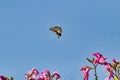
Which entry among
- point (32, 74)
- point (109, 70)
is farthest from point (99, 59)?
point (32, 74)

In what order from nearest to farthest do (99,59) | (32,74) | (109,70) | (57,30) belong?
(99,59) < (109,70) < (32,74) < (57,30)

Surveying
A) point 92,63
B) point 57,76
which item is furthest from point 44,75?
point 92,63

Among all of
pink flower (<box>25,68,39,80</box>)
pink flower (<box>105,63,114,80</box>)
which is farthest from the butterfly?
pink flower (<box>105,63,114,80</box>)

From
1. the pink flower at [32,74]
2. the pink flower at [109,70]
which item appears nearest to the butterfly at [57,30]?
the pink flower at [32,74]

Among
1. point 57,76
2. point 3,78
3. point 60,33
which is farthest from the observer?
point 60,33

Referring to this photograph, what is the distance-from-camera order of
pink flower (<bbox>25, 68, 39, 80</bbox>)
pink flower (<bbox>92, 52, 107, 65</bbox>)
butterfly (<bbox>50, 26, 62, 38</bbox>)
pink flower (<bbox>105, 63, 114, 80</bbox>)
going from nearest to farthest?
pink flower (<bbox>92, 52, 107, 65</bbox>) < pink flower (<bbox>105, 63, 114, 80</bbox>) < pink flower (<bbox>25, 68, 39, 80</bbox>) < butterfly (<bbox>50, 26, 62, 38</bbox>)

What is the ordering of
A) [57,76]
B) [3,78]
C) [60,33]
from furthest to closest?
[60,33]
[57,76]
[3,78]

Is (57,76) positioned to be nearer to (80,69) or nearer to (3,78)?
(80,69)

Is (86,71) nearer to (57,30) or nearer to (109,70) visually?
(109,70)

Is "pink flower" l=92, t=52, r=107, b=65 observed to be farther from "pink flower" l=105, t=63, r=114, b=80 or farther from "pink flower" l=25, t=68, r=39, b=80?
"pink flower" l=25, t=68, r=39, b=80

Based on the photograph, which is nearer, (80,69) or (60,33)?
(80,69)

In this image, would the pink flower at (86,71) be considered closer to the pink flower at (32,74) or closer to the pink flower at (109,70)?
the pink flower at (109,70)
